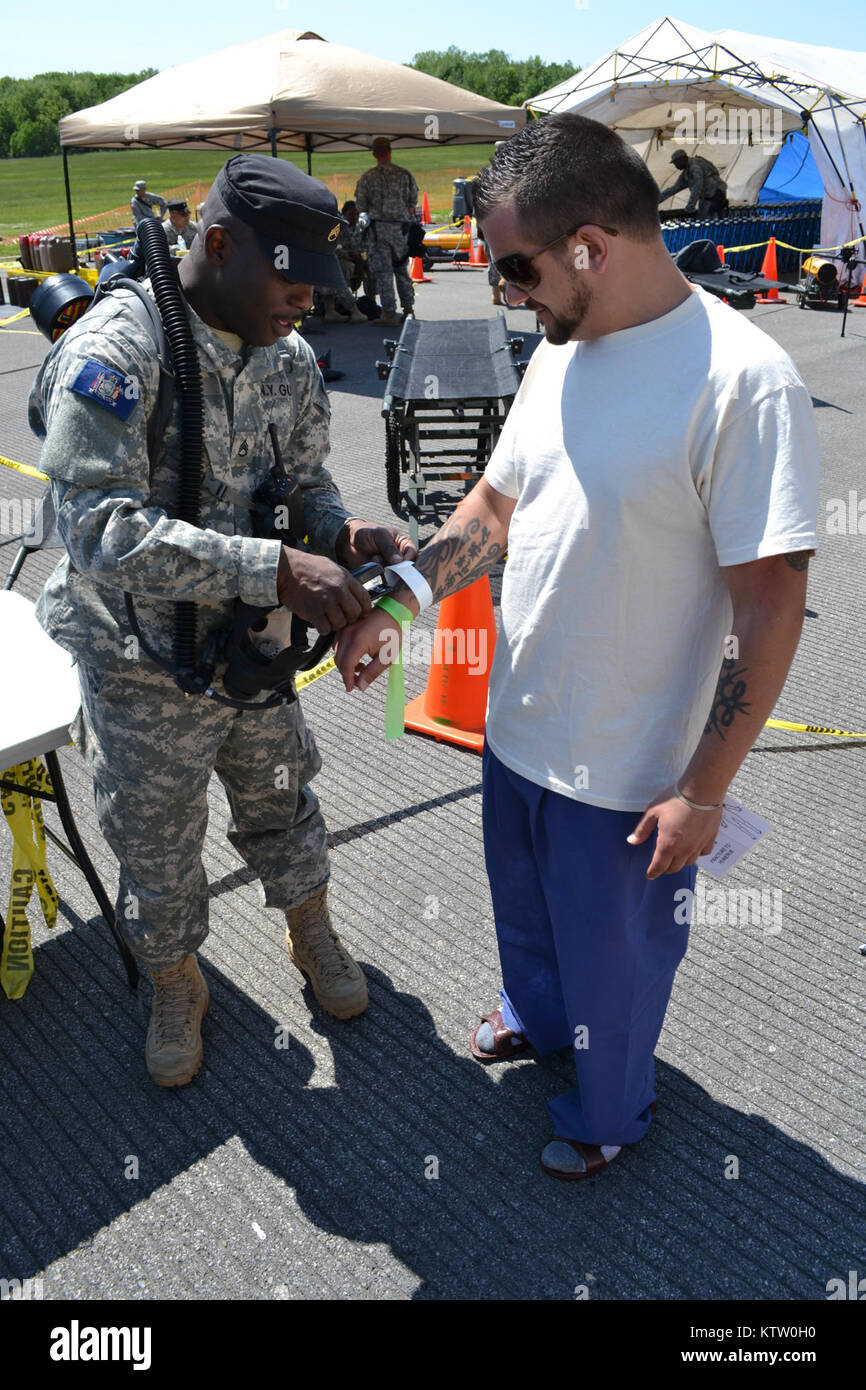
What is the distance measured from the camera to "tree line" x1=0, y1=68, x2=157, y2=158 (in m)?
69.7

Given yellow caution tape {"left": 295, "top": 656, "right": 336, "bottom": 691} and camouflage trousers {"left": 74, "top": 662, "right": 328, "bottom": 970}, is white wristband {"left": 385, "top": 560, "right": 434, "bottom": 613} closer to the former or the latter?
camouflage trousers {"left": 74, "top": 662, "right": 328, "bottom": 970}

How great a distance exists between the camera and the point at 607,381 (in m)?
1.82

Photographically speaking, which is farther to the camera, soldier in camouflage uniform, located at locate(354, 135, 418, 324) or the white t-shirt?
soldier in camouflage uniform, located at locate(354, 135, 418, 324)

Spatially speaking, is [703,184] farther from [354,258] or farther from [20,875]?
[20,875]

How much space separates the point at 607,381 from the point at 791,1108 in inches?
70.0

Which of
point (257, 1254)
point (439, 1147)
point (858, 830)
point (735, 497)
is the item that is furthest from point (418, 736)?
point (735, 497)

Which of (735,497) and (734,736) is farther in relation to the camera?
(734,736)

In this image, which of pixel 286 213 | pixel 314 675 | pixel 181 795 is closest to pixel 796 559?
pixel 286 213

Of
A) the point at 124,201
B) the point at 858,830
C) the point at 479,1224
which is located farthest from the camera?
the point at 124,201

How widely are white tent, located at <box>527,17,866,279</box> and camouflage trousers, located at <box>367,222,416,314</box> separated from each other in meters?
3.74

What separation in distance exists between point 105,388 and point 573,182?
90 cm

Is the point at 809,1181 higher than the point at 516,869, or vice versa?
the point at 516,869

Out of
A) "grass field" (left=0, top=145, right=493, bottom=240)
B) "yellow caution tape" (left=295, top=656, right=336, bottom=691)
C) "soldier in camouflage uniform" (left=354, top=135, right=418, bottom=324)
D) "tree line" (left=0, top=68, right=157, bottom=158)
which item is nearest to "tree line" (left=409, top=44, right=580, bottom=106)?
"grass field" (left=0, top=145, right=493, bottom=240)
